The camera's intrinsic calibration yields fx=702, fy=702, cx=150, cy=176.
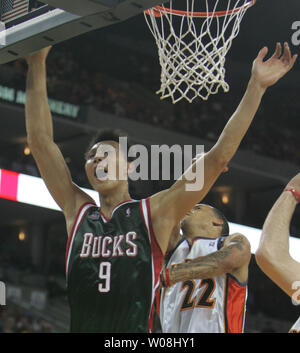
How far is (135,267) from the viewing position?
378 centimetres

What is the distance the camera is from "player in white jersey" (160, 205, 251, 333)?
13.9ft

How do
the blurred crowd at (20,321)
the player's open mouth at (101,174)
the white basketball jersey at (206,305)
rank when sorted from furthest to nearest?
the blurred crowd at (20,321) < the white basketball jersey at (206,305) < the player's open mouth at (101,174)

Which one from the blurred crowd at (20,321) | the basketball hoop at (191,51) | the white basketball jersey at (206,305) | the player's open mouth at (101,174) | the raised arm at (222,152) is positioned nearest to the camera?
the raised arm at (222,152)

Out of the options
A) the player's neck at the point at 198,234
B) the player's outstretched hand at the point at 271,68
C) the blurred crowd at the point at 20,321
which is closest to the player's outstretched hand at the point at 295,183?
the player's outstretched hand at the point at 271,68

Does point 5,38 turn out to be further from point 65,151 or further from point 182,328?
point 65,151

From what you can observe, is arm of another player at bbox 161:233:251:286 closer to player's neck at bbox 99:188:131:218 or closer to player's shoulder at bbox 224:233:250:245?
player's shoulder at bbox 224:233:250:245

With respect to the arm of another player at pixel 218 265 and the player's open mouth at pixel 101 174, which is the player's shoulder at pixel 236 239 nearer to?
the arm of another player at pixel 218 265

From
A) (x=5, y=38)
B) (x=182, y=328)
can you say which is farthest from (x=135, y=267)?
(x=5, y=38)

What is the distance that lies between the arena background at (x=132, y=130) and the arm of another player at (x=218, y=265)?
7450 mm

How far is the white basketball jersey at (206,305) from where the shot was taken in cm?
435

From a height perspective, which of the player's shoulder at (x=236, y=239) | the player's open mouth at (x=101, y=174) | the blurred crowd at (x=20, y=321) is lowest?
the blurred crowd at (x=20, y=321)

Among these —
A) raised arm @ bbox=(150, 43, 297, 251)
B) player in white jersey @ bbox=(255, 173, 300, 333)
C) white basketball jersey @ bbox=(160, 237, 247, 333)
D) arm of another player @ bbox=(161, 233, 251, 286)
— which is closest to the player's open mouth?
raised arm @ bbox=(150, 43, 297, 251)

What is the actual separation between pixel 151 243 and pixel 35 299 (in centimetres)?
907

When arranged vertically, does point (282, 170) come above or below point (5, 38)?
below
